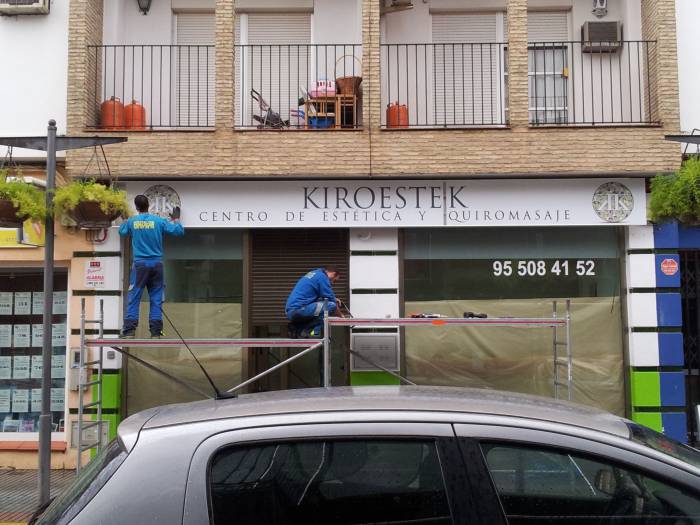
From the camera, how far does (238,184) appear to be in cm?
970

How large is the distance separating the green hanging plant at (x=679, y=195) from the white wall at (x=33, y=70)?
8517 mm

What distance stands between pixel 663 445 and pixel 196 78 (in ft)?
30.5

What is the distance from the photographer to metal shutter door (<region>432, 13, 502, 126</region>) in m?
10.5

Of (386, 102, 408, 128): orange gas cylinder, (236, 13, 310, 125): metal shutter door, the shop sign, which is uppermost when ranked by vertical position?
(236, 13, 310, 125): metal shutter door

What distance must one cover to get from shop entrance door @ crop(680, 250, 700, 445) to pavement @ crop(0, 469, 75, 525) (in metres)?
8.54

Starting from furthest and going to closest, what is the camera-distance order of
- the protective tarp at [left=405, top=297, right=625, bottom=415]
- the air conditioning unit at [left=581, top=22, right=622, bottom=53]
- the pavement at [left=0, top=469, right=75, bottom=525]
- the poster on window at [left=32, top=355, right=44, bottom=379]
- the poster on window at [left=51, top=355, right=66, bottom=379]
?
the air conditioning unit at [left=581, top=22, right=622, bottom=53]
the poster on window at [left=32, top=355, right=44, bottom=379]
the poster on window at [left=51, top=355, right=66, bottom=379]
the protective tarp at [left=405, top=297, right=625, bottom=415]
the pavement at [left=0, top=469, right=75, bottom=525]

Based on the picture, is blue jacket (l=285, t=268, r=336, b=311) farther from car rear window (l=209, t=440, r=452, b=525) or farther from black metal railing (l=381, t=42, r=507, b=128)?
car rear window (l=209, t=440, r=452, b=525)

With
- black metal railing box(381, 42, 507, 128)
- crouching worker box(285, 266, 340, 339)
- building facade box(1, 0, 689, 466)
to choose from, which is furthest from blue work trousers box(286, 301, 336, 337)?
black metal railing box(381, 42, 507, 128)

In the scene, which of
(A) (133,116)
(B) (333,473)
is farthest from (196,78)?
(B) (333,473)

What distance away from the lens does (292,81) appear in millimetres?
10578

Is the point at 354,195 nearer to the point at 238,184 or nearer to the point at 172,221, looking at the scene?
the point at 238,184

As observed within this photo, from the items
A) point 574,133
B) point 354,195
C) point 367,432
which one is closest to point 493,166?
point 574,133

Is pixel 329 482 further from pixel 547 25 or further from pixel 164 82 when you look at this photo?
pixel 547 25

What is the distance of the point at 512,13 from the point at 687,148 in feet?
10.5
